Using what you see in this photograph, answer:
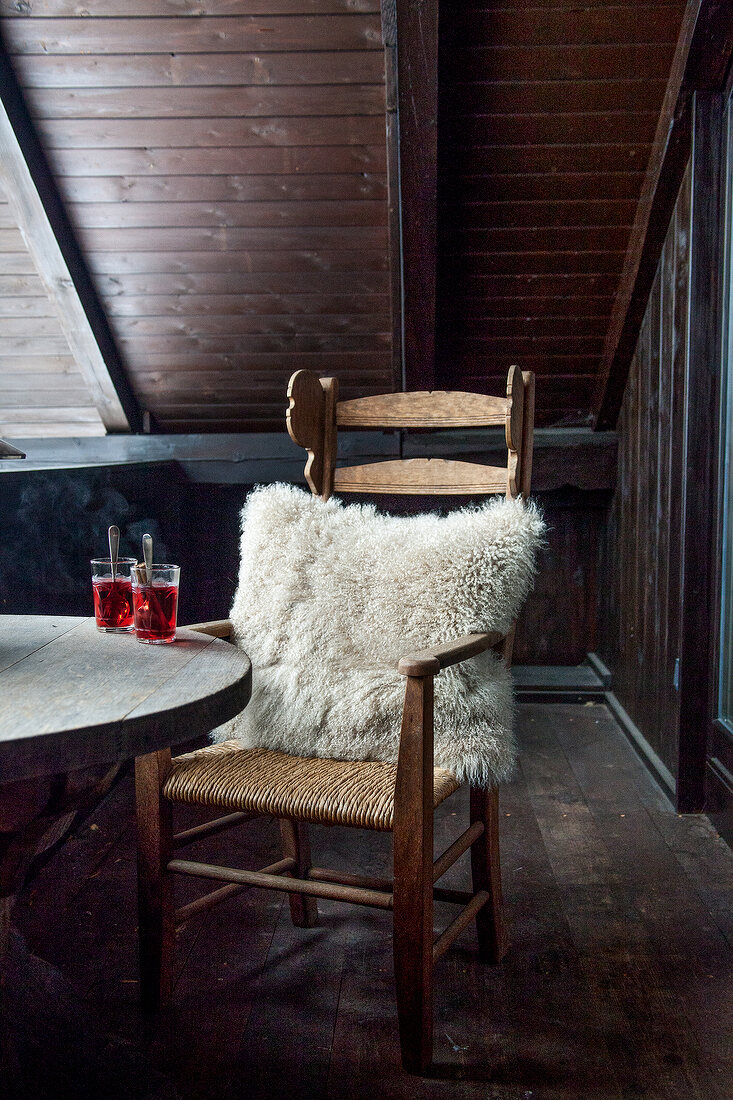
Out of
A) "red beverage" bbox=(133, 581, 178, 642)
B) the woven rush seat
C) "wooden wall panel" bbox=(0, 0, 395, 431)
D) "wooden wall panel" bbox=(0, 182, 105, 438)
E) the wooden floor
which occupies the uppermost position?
"wooden wall panel" bbox=(0, 0, 395, 431)

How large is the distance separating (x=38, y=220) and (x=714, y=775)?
2460 millimetres

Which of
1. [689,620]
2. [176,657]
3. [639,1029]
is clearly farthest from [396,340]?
[639,1029]

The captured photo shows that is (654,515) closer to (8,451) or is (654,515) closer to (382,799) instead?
(382,799)

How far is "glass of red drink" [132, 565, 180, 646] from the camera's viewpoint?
50.7 inches

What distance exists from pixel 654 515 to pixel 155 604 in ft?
5.88

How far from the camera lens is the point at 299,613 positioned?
1.63m

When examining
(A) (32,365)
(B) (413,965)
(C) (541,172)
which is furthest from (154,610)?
(A) (32,365)

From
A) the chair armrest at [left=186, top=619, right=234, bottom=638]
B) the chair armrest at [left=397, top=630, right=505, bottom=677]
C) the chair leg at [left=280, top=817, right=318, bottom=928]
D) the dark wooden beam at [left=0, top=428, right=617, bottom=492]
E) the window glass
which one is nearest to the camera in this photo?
the chair armrest at [left=397, top=630, right=505, bottom=677]

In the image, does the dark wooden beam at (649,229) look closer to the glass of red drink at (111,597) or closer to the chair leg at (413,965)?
the glass of red drink at (111,597)

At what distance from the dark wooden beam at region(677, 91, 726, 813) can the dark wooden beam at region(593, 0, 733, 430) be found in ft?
0.24

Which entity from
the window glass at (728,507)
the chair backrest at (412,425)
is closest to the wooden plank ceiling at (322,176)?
the window glass at (728,507)

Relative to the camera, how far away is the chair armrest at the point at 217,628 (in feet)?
5.16

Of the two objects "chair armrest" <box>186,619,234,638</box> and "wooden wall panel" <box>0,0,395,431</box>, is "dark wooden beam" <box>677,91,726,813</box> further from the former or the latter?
"chair armrest" <box>186,619,234,638</box>

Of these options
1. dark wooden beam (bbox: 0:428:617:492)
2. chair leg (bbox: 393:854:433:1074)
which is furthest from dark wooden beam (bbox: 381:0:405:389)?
chair leg (bbox: 393:854:433:1074)
